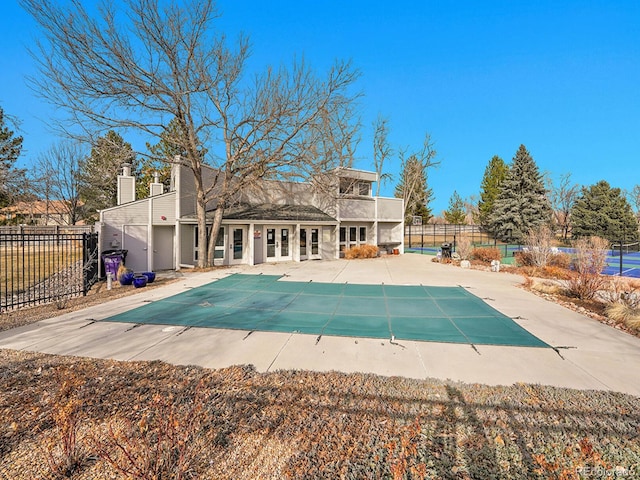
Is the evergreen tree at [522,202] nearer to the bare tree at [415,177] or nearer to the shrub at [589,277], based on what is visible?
the bare tree at [415,177]

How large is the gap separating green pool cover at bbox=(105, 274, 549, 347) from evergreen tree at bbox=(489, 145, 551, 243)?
28168 millimetres

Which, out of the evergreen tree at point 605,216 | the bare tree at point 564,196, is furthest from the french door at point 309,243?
the bare tree at point 564,196

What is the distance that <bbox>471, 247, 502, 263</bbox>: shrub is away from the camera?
15.9 m

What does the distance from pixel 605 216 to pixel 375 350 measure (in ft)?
130

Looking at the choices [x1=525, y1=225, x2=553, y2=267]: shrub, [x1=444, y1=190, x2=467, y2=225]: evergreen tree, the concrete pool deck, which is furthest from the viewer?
[x1=444, y1=190, x2=467, y2=225]: evergreen tree

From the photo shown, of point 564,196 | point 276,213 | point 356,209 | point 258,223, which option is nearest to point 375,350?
point 258,223

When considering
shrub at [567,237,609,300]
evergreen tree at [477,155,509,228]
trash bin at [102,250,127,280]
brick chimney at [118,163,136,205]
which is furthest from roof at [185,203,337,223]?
evergreen tree at [477,155,509,228]

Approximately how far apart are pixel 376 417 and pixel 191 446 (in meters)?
1.75

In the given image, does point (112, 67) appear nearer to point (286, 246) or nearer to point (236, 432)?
point (286, 246)

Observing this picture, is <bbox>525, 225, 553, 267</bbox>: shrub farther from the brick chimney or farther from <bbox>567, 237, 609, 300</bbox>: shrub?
the brick chimney

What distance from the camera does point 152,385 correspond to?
3381 mm

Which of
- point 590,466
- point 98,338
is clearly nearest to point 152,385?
point 98,338

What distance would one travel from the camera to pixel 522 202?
31109 mm

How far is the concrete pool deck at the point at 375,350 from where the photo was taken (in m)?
3.84
